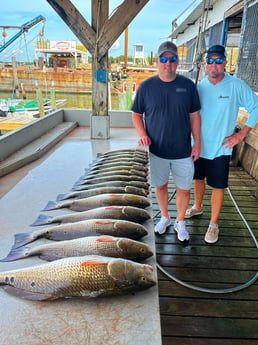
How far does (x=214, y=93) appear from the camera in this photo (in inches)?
94.3

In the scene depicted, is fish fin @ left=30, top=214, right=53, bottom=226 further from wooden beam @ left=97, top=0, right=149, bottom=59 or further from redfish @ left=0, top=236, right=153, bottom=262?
wooden beam @ left=97, top=0, right=149, bottom=59

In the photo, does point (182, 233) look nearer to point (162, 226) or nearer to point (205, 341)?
point (162, 226)

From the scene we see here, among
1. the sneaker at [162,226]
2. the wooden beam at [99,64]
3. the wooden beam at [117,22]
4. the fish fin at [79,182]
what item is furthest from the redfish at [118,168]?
the wooden beam at [117,22]

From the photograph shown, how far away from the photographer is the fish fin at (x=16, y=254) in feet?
4.92

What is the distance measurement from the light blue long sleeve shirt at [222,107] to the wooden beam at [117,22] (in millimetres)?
1980

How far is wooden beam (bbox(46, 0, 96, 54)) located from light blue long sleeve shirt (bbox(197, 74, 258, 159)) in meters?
2.20

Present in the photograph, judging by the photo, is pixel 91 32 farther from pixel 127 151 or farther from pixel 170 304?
pixel 170 304

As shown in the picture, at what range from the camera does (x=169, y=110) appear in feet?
7.59

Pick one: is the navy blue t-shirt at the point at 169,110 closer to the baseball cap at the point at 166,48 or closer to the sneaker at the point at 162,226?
the baseball cap at the point at 166,48

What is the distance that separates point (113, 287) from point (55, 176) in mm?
1919

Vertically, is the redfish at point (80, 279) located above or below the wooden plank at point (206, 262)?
above

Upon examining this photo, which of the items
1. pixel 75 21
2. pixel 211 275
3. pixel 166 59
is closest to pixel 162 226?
pixel 211 275

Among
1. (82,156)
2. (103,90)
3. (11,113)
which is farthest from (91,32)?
(11,113)

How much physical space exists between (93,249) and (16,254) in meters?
0.50
